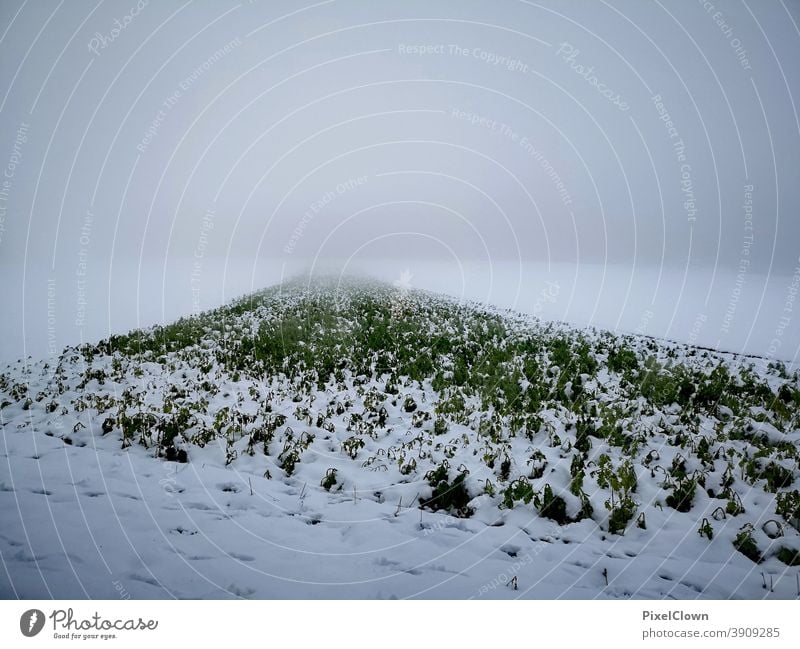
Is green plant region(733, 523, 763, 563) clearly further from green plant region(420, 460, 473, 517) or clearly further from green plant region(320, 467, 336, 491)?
green plant region(320, 467, 336, 491)

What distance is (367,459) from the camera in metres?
6.64

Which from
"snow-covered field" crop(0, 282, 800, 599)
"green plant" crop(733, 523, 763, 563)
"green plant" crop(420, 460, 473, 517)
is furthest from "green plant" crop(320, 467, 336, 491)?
"green plant" crop(733, 523, 763, 563)

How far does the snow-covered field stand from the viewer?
3873 mm

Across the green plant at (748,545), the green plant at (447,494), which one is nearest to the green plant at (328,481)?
the green plant at (447,494)

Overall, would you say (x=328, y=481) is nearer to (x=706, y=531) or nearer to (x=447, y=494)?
(x=447, y=494)

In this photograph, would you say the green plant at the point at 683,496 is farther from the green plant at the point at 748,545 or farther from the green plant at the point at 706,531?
the green plant at the point at 748,545

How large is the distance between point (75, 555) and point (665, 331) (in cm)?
2661

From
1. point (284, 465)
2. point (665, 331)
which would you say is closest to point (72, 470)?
point (284, 465)
